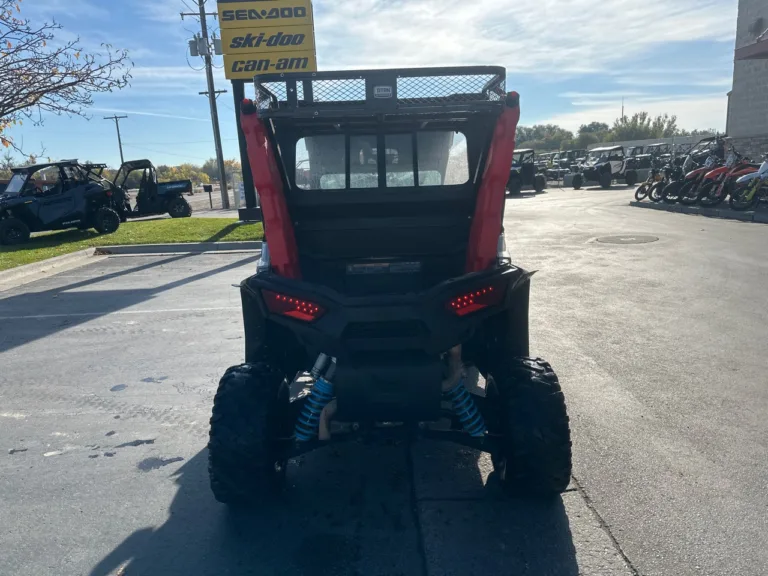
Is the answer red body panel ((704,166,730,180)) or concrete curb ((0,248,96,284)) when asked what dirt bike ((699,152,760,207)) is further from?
concrete curb ((0,248,96,284))

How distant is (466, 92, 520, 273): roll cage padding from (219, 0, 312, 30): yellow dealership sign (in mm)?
13231

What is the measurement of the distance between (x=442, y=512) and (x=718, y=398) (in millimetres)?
2637

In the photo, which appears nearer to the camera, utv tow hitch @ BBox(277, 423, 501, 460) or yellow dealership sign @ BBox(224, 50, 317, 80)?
utv tow hitch @ BBox(277, 423, 501, 460)

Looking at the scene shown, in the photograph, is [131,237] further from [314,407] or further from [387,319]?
[387,319]

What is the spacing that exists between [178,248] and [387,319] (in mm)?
11870

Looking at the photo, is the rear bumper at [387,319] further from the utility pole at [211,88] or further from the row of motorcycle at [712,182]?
the utility pole at [211,88]

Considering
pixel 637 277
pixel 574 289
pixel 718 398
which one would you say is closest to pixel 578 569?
pixel 718 398

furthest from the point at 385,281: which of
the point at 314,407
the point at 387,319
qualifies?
the point at 314,407

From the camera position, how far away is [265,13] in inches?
580

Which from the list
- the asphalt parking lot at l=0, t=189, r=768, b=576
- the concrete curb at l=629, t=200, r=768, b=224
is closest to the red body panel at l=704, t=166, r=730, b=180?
the concrete curb at l=629, t=200, r=768, b=224

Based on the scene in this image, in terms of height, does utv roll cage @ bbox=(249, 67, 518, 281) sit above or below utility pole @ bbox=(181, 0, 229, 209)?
below

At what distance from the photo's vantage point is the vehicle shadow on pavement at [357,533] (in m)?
2.79

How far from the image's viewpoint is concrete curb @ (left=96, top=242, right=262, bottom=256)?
44.3 feet

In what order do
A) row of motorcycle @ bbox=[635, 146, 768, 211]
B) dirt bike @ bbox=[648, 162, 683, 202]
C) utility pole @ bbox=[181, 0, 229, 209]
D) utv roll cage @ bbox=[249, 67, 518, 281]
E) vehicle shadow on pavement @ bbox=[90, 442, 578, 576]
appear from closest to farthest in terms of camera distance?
vehicle shadow on pavement @ bbox=[90, 442, 578, 576]
utv roll cage @ bbox=[249, 67, 518, 281]
row of motorcycle @ bbox=[635, 146, 768, 211]
dirt bike @ bbox=[648, 162, 683, 202]
utility pole @ bbox=[181, 0, 229, 209]
